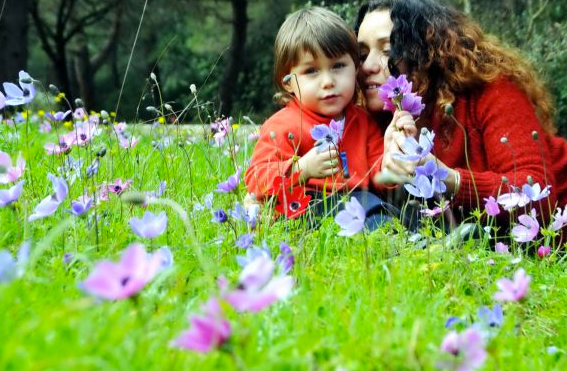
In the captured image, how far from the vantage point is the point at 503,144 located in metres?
3.10

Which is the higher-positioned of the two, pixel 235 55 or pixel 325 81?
pixel 325 81

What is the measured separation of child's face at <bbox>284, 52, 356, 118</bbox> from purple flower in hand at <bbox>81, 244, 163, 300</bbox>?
2.26 metres

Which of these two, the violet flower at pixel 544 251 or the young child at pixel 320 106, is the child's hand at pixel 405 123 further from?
the violet flower at pixel 544 251

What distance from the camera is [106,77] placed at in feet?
97.4

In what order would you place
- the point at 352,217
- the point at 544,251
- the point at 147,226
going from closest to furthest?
the point at 147,226 → the point at 352,217 → the point at 544,251

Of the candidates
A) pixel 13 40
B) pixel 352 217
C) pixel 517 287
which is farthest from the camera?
pixel 13 40

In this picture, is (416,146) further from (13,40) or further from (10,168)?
(13,40)

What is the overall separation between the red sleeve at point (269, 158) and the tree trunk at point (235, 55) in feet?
48.3

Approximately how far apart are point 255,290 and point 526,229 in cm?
164

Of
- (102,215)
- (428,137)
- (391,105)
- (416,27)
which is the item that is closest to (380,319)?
(428,137)

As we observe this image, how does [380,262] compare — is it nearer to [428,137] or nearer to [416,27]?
[428,137]

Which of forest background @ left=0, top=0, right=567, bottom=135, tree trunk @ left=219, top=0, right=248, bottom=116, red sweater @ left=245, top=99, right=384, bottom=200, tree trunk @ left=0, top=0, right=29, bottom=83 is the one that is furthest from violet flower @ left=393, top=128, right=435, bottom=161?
tree trunk @ left=219, top=0, right=248, bottom=116

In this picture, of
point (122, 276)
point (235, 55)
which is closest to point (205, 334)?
point (122, 276)

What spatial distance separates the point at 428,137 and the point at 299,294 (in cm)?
78
